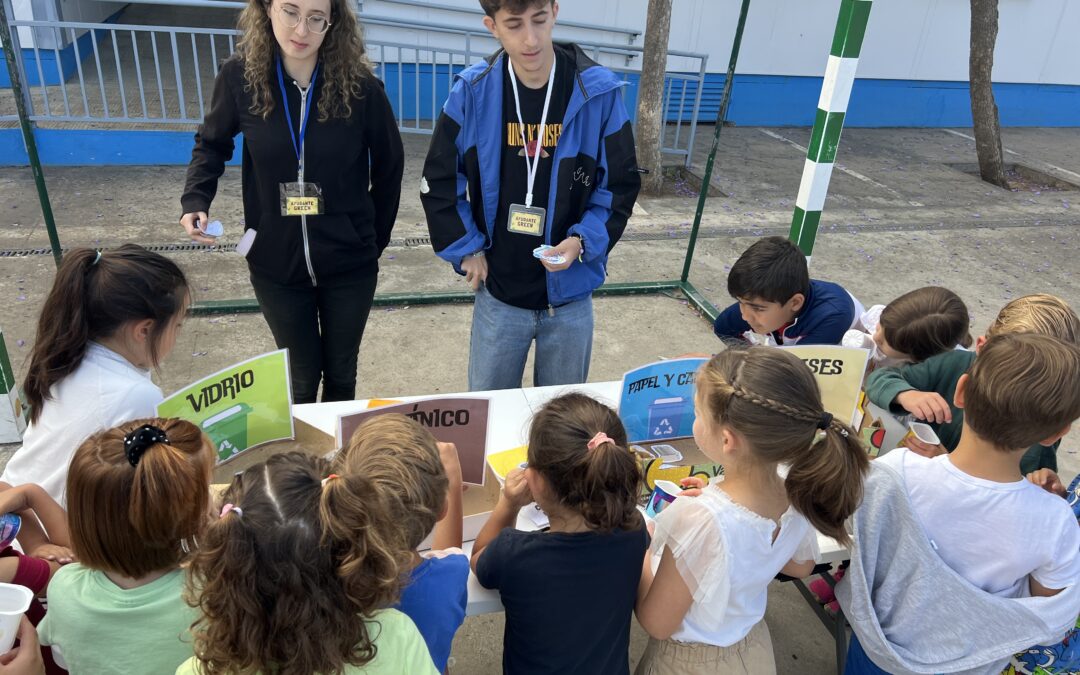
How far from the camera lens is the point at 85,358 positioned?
1716 millimetres

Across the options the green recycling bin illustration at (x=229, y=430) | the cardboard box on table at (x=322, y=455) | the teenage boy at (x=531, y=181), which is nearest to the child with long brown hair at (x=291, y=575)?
the cardboard box on table at (x=322, y=455)

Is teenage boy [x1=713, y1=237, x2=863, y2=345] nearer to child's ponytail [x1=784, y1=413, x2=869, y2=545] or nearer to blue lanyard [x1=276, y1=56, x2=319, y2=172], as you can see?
child's ponytail [x1=784, y1=413, x2=869, y2=545]

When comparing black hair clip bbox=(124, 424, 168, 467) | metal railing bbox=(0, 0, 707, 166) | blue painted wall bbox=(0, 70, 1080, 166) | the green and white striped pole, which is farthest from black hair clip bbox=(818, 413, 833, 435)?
blue painted wall bbox=(0, 70, 1080, 166)

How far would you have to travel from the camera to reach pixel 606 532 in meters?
1.50

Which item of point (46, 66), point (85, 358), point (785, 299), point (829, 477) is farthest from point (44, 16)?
point (829, 477)

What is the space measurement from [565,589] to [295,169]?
1.52 m

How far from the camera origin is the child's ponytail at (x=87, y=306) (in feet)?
5.55

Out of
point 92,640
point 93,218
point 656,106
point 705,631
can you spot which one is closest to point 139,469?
point 92,640

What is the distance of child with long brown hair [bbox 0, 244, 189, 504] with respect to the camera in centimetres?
169

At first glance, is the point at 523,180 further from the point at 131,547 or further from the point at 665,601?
the point at 131,547

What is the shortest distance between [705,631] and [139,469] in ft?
3.77

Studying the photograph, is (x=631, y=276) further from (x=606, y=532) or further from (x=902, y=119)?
(x=902, y=119)

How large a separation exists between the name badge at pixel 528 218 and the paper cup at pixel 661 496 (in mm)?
897

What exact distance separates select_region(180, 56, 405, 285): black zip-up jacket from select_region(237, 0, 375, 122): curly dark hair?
0.02 meters
